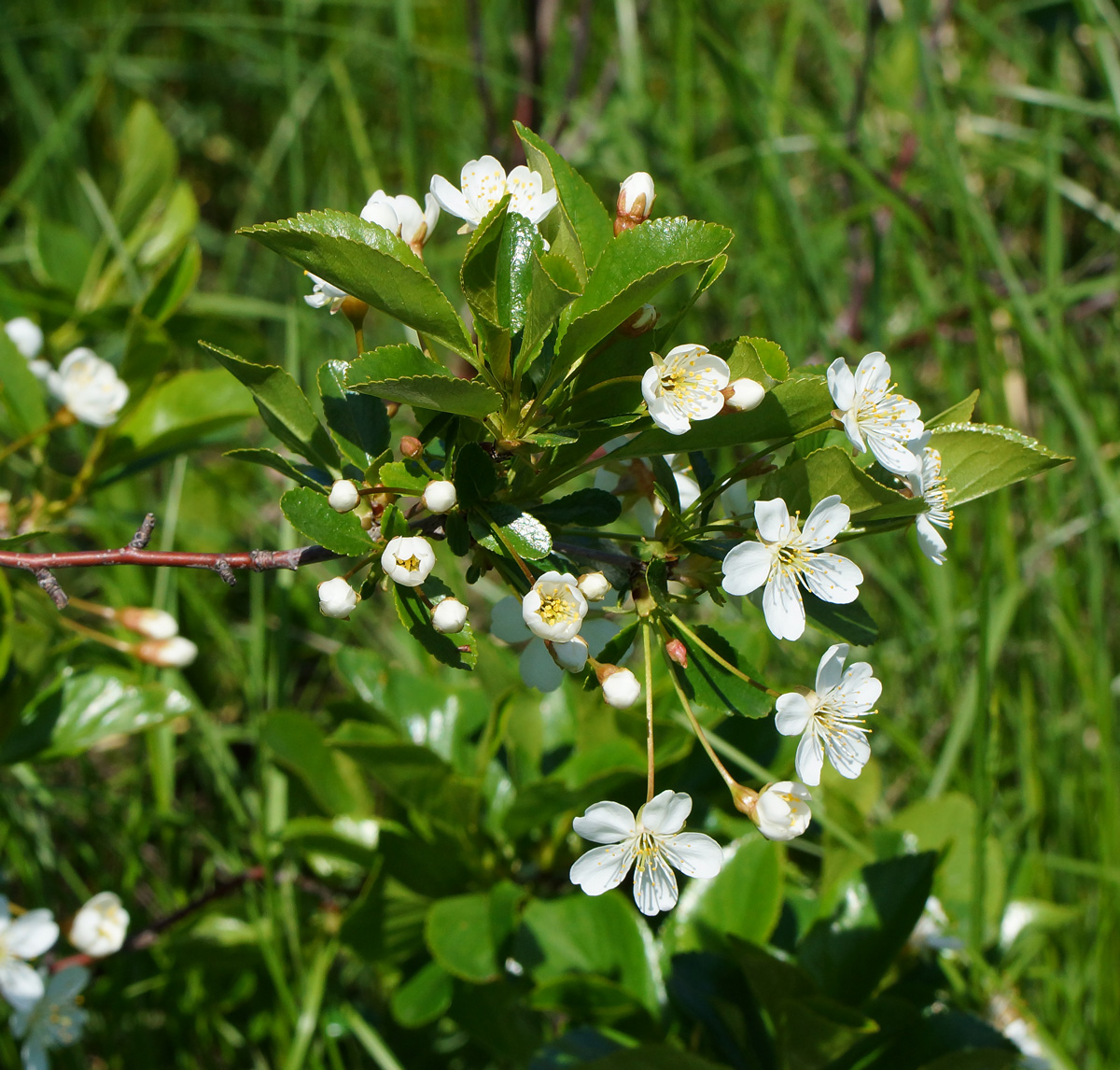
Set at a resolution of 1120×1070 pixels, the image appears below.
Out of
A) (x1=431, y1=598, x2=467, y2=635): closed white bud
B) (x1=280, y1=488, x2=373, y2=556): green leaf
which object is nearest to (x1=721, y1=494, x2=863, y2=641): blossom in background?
(x1=431, y1=598, x2=467, y2=635): closed white bud

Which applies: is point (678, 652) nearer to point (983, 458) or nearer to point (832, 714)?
point (832, 714)

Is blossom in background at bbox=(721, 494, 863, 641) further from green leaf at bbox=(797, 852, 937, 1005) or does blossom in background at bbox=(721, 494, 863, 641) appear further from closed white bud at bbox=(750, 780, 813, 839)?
green leaf at bbox=(797, 852, 937, 1005)

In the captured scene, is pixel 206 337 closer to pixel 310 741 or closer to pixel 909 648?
pixel 310 741

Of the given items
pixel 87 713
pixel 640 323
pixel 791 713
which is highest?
pixel 640 323

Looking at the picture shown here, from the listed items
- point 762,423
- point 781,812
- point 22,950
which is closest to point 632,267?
point 762,423

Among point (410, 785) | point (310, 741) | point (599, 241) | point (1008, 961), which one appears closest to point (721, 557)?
point (599, 241)
